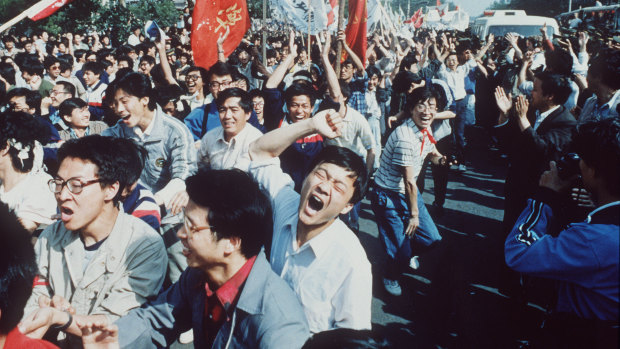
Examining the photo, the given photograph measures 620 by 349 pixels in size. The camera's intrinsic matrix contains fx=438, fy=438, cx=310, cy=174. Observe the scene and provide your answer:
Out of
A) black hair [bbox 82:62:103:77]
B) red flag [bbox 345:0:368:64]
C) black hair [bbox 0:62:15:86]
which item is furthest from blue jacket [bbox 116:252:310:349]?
black hair [bbox 0:62:15:86]

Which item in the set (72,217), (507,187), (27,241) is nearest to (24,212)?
(72,217)

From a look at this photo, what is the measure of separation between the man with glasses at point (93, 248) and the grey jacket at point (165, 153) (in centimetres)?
112

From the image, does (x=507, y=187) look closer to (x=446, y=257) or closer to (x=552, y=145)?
(x=552, y=145)

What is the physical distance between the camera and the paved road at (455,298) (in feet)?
11.1

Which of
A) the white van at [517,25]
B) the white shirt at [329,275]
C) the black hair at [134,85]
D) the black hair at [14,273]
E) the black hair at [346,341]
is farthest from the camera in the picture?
the white van at [517,25]

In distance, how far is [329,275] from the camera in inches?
76.2

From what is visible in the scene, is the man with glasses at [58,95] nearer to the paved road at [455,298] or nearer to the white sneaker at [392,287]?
the paved road at [455,298]

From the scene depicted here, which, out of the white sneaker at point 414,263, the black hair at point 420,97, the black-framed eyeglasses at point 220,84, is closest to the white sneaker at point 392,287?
the white sneaker at point 414,263

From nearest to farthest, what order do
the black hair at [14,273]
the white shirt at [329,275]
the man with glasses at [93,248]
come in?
the black hair at [14,273]
the white shirt at [329,275]
the man with glasses at [93,248]

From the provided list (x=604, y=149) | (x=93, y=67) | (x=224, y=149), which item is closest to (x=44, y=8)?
(x=93, y=67)

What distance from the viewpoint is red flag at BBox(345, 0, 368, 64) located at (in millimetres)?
6629

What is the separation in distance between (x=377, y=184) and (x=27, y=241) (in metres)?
2.77

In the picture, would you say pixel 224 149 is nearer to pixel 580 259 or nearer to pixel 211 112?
pixel 211 112

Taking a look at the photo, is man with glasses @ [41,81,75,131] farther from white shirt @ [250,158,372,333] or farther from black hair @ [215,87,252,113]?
white shirt @ [250,158,372,333]
